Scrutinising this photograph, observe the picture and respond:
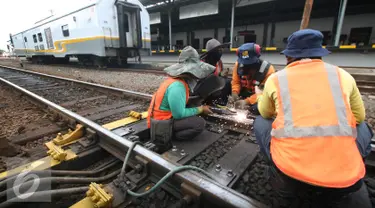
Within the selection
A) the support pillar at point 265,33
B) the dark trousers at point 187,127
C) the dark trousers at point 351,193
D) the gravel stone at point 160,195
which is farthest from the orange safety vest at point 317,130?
the support pillar at point 265,33

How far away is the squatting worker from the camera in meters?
2.28

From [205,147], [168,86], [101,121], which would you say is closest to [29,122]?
[101,121]

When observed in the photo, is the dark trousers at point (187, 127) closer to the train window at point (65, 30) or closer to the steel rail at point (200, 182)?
the steel rail at point (200, 182)

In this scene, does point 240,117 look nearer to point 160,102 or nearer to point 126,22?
point 160,102

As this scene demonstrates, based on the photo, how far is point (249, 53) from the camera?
3277mm

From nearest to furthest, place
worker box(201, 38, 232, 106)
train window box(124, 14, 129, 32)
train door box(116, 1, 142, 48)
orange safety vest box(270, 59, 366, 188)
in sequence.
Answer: orange safety vest box(270, 59, 366, 188) < worker box(201, 38, 232, 106) < train door box(116, 1, 142, 48) < train window box(124, 14, 129, 32)

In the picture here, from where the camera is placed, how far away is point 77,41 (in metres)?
12.0

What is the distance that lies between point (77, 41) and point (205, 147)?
41.0ft

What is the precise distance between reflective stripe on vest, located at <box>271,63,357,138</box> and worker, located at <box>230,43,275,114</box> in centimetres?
179

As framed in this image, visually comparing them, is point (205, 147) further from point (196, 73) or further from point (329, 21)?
point (329, 21)

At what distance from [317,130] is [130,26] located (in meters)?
13.1

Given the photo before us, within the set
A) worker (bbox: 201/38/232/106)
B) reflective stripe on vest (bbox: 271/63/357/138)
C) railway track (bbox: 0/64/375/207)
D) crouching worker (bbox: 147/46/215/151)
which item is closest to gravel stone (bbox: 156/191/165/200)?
railway track (bbox: 0/64/375/207)

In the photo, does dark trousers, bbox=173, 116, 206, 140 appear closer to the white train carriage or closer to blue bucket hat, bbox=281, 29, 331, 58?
blue bucket hat, bbox=281, 29, 331, 58
